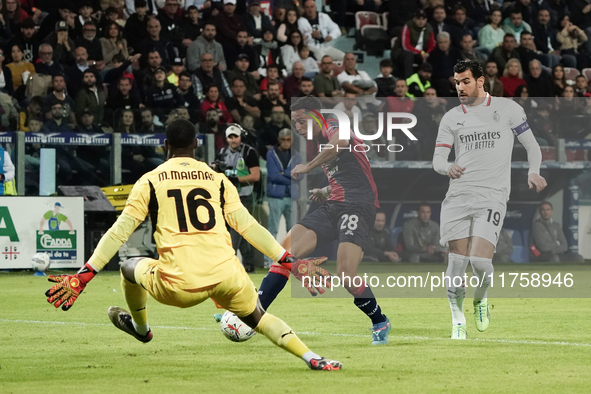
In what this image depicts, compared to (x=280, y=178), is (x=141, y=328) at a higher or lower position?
higher

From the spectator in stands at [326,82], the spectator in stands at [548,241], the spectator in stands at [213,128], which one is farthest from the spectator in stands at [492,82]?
the spectator in stands at [213,128]

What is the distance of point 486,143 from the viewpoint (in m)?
8.87

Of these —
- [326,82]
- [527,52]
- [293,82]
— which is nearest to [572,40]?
[527,52]

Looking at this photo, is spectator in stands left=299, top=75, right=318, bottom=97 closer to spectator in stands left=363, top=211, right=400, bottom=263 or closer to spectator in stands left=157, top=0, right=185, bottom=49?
spectator in stands left=157, top=0, right=185, bottom=49

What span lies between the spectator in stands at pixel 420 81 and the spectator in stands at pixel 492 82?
3.73ft

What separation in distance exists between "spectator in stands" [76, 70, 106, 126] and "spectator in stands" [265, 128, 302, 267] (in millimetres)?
2911

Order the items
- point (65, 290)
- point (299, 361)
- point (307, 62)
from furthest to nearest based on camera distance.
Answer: point (307, 62), point (299, 361), point (65, 290)

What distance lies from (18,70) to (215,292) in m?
12.1

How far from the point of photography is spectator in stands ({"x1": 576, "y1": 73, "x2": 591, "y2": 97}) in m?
20.7

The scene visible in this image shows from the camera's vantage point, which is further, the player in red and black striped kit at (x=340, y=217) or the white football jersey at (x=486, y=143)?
the white football jersey at (x=486, y=143)

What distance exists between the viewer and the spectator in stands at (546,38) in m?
23.1

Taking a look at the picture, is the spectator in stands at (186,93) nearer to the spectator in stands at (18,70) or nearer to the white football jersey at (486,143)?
the spectator in stands at (18,70)

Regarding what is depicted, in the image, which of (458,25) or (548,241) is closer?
(548,241)

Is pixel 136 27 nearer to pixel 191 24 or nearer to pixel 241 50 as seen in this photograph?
pixel 191 24
